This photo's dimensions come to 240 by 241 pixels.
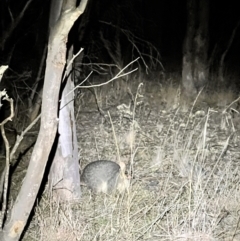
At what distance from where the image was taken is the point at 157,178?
404 cm

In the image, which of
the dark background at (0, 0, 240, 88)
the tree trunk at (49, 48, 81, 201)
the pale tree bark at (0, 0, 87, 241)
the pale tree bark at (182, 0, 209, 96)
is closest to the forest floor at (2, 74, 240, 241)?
the tree trunk at (49, 48, 81, 201)

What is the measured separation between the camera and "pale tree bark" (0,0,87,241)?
2.46m

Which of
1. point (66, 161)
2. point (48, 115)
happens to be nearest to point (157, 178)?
point (66, 161)

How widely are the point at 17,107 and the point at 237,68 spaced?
13.3 ft

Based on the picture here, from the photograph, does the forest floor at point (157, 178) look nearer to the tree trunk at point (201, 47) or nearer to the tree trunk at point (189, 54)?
the tree trunk at point (189, 54)

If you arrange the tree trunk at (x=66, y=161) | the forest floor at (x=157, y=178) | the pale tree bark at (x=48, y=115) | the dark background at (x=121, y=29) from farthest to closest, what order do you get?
the dark background at (x=121, y=29)
the tree trunk at (x=66, y=161)
the forest floor at (x=157, y=178)
the pale tree bark at (x=48, y=115)

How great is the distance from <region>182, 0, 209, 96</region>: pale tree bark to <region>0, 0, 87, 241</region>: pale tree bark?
3.96 meters

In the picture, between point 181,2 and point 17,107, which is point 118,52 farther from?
point 181,2

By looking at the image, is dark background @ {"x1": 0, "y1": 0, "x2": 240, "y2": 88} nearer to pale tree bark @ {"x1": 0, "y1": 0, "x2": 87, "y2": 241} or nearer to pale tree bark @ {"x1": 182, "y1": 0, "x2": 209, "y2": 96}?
pale tree bark @ {"x1": 182, "y1": 0, "x2": 209, "y2": 96}

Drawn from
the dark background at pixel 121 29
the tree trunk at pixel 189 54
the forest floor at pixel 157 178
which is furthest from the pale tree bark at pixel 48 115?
the tree trunk at pixel 189 54

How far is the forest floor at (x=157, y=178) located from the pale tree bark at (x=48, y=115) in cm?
47

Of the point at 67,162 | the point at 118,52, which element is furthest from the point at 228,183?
the point at 118,52

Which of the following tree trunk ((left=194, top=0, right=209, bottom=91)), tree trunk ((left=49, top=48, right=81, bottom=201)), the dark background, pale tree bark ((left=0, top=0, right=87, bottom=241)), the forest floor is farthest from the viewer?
tree trunk ((left=194, top=0, right=209, bottom=91))

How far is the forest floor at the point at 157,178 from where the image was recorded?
124 inches
